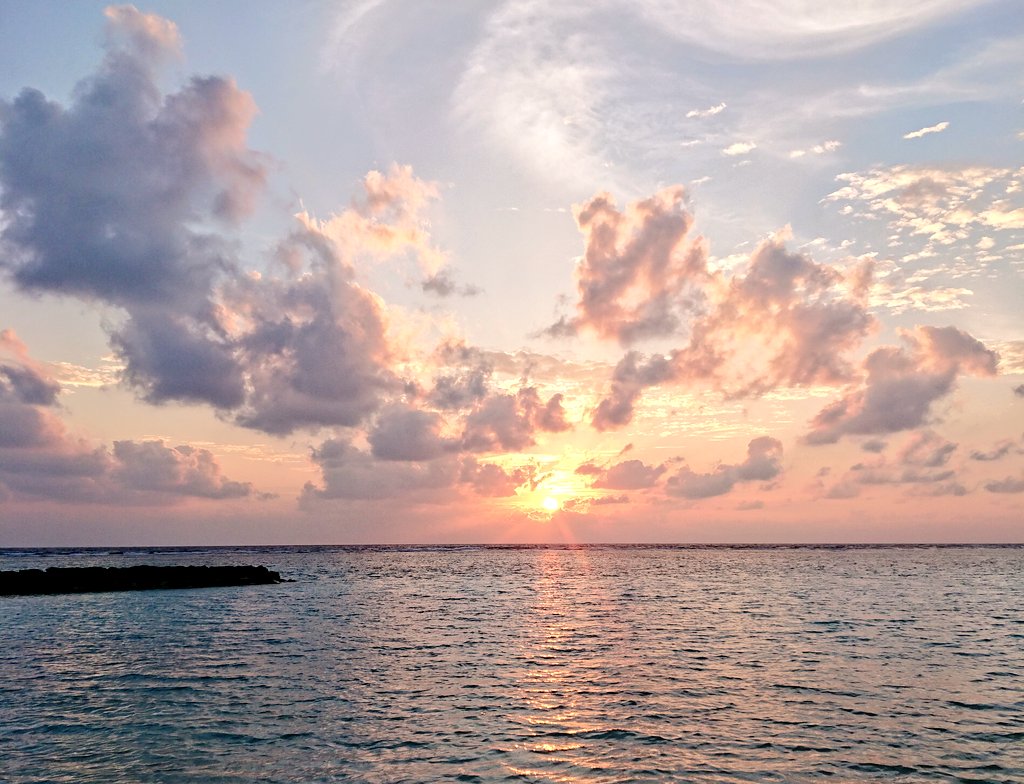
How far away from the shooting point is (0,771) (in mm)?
23328

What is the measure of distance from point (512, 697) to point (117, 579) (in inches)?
3789

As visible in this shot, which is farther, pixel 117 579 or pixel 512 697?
pixel 117 579

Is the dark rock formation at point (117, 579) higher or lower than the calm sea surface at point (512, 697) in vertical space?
lower

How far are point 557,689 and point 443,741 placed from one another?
423 inches

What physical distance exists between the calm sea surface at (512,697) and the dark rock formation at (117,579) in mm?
34088

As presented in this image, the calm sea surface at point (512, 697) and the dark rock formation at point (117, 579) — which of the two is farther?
the dark rock formation at point (117, 579)

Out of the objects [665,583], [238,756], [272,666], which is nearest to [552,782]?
[238,756]

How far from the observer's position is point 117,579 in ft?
352

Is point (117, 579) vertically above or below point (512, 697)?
below

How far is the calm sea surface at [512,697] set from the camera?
24156 millimetres

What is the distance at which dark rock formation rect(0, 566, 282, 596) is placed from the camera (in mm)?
97500

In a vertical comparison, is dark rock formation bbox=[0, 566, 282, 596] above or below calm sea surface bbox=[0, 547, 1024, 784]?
below

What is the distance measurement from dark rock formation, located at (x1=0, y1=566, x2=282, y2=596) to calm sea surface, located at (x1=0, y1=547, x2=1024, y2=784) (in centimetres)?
3409

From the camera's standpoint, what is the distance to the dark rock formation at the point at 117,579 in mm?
97500
